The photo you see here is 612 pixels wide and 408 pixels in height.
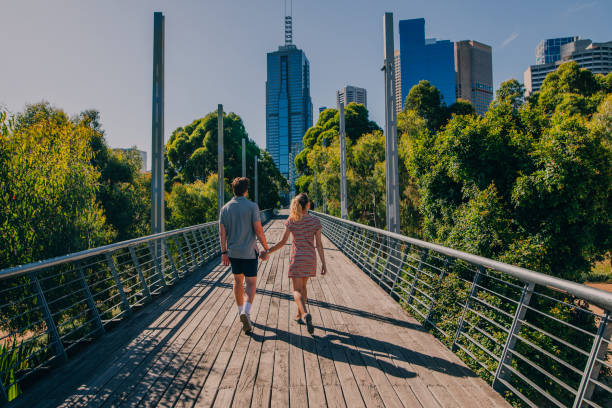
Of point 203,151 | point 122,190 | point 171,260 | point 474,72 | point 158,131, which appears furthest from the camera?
point 474,72

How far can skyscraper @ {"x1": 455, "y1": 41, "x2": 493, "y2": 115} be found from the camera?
150 metres

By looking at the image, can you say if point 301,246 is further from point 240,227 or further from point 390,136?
point 390,136

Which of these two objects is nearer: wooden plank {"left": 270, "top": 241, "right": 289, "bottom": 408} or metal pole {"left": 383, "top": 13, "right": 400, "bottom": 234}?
wooden plank {"left": 270, "top": 241, "right": 289, "bottom": 408}

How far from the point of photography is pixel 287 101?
18338 centimetres

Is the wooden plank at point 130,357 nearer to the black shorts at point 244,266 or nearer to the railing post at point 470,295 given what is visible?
the black shorts at point 244,266

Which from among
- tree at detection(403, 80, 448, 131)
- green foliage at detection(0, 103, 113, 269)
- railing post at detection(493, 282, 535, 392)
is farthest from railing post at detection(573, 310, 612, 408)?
tree at detection(403, 80, 448, 131)

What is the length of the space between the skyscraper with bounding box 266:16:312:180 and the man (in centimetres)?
17251

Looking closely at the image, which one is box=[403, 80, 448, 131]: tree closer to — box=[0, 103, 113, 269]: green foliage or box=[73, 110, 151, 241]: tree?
box=[73, 110, 151, 241]: tree

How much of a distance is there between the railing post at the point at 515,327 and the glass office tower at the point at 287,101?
174m

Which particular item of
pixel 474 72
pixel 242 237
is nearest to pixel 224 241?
pixel 242 237

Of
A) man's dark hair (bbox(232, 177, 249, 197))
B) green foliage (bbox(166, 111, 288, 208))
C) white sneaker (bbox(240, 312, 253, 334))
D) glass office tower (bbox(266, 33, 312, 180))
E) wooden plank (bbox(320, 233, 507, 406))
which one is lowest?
wooden plank (bbox(320, 233, 507, 406))

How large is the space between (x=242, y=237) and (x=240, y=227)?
120 mm

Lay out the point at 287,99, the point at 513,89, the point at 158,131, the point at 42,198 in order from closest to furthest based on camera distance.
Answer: the point at 158,131
the point at 42,198
the point at 513,89
the point at 287,99

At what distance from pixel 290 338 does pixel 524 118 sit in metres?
13.0
